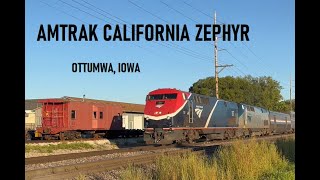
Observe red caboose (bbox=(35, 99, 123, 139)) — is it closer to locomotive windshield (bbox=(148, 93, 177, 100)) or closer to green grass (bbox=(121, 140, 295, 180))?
locomotive windshield (bbox=(148, 93, 177, 100))

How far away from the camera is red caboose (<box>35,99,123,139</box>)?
28.9 m

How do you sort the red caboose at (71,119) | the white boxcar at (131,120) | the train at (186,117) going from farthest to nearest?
1. the white boxcar at (131,120)
2. the red caboose at (71,119)
3. the train at (186,117)

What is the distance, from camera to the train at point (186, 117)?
71.8ft

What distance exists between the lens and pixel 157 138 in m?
21.8

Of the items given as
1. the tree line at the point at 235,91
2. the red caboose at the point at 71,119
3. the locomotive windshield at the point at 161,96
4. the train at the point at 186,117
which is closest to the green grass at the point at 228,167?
the train at the point at 186,117

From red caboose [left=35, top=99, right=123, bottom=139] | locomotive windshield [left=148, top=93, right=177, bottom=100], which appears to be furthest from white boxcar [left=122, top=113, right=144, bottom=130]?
locomotive windshield [left=148, top=93, right=177, bottom=100]

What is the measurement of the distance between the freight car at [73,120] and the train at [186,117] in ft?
27.1

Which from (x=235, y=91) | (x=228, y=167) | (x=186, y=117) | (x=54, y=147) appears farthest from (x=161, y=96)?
(x=235, y=91)

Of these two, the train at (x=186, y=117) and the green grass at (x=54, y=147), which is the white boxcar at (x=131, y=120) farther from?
the green grass at (x=54, y=147)

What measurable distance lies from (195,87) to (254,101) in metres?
9.92

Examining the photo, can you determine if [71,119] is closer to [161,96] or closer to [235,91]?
[161,96]
